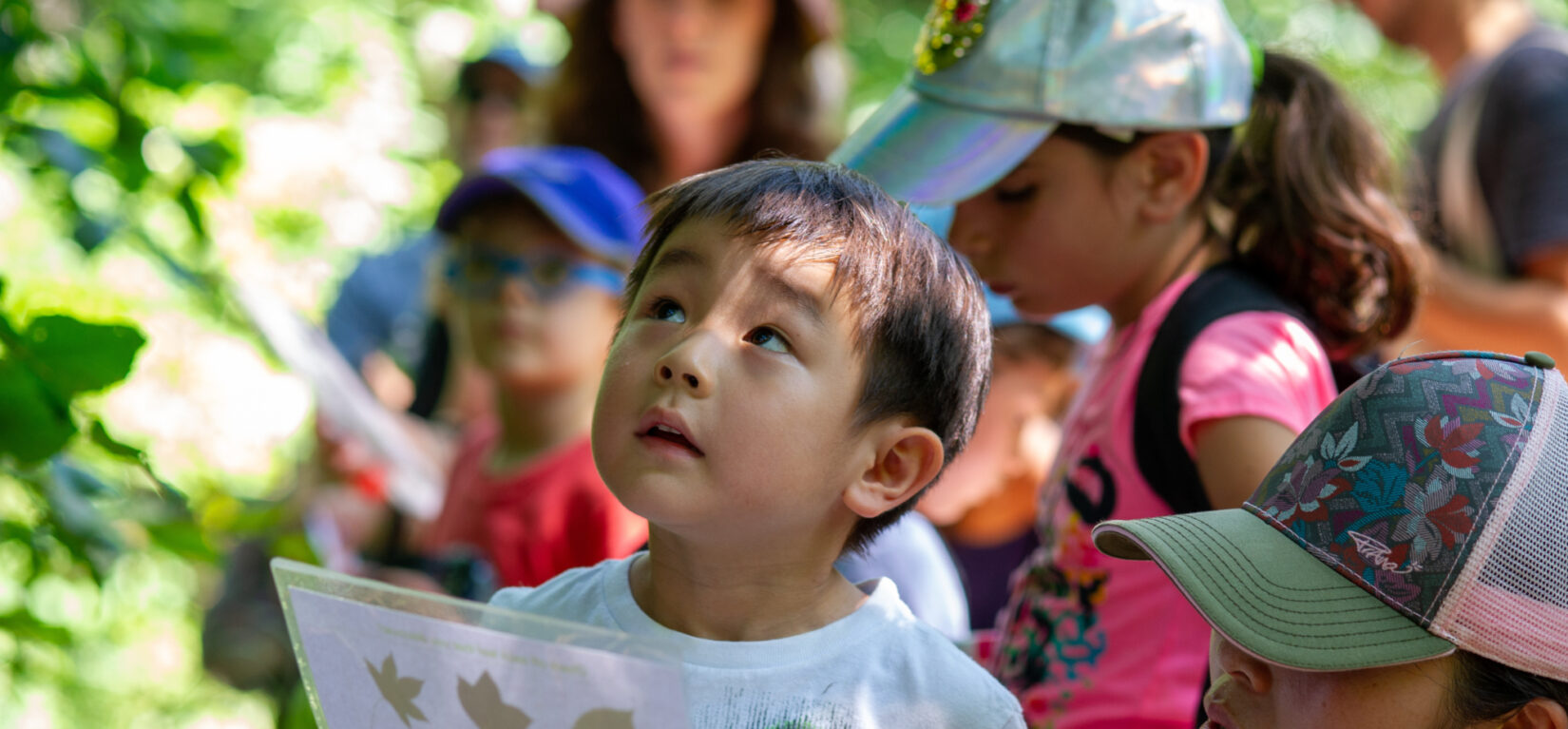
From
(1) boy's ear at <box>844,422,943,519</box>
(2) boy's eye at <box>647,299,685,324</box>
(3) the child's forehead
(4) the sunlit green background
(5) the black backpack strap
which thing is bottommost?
(4) the sunlit green background

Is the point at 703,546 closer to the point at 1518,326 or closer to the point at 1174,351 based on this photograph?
Answer: the point at 1174,351

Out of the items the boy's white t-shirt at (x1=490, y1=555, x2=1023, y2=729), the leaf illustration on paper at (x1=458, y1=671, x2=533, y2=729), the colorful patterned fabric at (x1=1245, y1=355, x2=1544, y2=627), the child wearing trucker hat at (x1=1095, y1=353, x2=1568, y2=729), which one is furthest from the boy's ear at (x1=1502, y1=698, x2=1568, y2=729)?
the leaf illustration on paper at (x1=458, y1=671, x2=533, y2=729)

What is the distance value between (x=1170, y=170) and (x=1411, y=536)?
990 millimetres

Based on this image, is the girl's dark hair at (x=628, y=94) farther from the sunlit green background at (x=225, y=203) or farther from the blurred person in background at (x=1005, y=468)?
the sunlit green background at (x=225, y=203)

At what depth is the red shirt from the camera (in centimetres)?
278

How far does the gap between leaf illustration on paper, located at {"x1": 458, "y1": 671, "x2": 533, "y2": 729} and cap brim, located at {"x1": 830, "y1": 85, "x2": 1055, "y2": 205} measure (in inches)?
43.0

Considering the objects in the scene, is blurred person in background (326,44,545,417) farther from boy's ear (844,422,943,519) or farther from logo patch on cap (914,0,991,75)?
boy's ear (844,422,943,519)

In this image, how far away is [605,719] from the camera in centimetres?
112

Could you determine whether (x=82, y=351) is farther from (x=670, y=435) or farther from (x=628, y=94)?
(x=628, y=94)

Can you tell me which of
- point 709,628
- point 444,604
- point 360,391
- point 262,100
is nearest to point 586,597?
point 709,628

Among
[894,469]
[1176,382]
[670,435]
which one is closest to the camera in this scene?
[670,435]

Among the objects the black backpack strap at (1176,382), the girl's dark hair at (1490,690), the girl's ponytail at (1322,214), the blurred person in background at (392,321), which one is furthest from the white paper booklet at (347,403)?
the girl's dark hair at (1490,690)

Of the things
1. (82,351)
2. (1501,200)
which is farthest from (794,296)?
(1501,200)

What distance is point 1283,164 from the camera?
2176 millimetres
